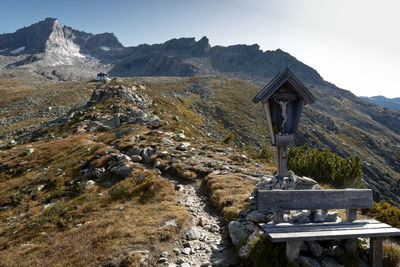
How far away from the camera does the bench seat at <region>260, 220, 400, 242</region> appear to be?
593 centimetres

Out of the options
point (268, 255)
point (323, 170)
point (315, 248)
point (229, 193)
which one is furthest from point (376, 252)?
point (323, 170)

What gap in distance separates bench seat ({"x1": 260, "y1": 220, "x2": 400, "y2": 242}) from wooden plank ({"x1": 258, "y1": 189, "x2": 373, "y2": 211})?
517 millimetres

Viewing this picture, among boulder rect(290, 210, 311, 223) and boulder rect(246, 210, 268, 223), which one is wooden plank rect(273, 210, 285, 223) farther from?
boulder rect(246, 210, 268, 223)

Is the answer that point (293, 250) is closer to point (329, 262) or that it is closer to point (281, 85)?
point (329, 262)

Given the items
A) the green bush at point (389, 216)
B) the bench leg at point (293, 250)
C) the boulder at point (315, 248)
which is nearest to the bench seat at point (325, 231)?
the bench leg at point (293, 250)

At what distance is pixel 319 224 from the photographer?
22.0 feet

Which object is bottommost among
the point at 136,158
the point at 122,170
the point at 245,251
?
the point at 245,251

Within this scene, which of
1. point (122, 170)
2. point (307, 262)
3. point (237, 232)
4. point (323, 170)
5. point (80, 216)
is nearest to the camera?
point (307, 262)

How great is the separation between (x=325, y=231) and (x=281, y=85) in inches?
218

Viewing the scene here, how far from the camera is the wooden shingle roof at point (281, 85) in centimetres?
875

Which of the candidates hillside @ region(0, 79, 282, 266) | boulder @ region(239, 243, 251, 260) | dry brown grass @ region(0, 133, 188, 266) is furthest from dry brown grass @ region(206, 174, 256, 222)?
boulder @ region(239, 243, 251, 260)

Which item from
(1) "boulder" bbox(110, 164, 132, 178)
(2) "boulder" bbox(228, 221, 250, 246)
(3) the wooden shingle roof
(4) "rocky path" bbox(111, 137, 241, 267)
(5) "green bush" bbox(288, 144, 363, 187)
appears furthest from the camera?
(5) "green bush" bbox(288, 144, 363, 187)

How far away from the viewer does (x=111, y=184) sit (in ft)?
50.4

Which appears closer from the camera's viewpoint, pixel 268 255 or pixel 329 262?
pixel 329 262
